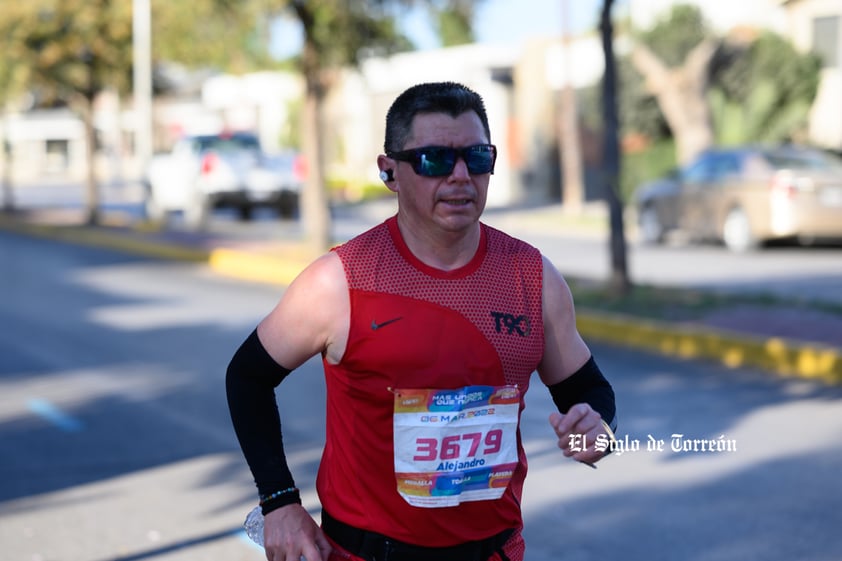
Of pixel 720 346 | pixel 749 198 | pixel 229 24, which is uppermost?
pixel 229 24

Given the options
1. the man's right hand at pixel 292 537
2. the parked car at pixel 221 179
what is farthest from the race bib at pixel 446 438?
the parked car at pixel 221 179

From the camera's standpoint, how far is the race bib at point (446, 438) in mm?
2941

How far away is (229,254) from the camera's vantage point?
2016 centimetres

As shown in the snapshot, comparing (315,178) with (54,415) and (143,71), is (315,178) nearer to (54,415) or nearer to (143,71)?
(143,71)

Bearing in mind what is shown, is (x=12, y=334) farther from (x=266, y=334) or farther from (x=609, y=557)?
(x=266, y=334)

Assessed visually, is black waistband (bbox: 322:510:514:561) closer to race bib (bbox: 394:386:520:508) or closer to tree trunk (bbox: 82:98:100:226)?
race bib (bbox: 394:386:520:508)

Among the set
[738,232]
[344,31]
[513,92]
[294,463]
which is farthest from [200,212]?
[294,463]

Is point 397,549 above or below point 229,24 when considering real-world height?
below

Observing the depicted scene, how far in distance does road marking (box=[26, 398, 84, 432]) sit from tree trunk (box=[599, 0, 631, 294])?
20.1 feet

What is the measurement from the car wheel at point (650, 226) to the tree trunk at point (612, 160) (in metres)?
8.26

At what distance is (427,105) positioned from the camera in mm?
3041

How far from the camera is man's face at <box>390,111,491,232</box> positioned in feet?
9.84

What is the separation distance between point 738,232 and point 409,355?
17649 mm

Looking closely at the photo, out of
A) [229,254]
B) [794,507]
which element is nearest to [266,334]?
[794,507]
